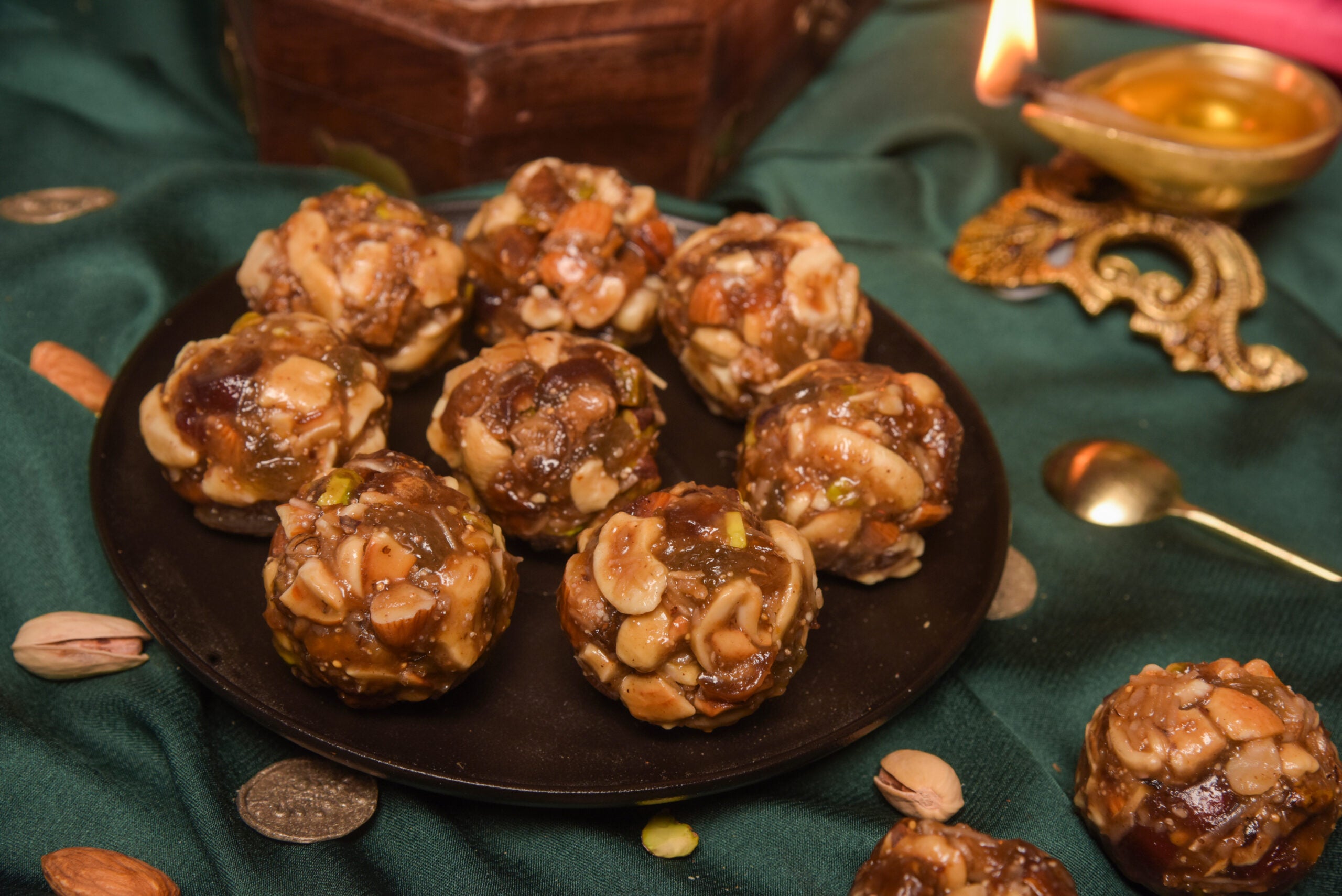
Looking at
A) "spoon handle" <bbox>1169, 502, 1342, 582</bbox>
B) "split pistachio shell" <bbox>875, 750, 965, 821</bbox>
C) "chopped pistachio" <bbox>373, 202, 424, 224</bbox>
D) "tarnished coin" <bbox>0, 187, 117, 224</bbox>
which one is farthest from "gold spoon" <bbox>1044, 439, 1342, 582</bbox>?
"tarnished coin" <bbox>0, 187, 117, 224</bbox>

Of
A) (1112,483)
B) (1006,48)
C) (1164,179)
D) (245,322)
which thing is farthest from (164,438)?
(1164,179)

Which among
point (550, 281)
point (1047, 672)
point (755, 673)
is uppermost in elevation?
point (550, 281)

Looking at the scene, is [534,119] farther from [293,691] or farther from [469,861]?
[469,861]

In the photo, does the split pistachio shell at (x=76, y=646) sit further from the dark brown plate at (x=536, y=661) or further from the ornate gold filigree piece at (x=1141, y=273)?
the ornate gold filigree piece at (x=1141, y=273)

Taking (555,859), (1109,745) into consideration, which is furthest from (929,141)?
(555,859)

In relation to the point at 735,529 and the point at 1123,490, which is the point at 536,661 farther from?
the point at 1123,490

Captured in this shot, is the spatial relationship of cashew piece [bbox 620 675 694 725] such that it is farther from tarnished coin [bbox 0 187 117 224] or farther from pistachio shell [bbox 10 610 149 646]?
tarnished coin [bbox 0 187 117 224]

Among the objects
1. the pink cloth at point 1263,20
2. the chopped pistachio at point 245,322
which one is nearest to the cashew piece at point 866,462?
the chopped pistachio at point 245,322
